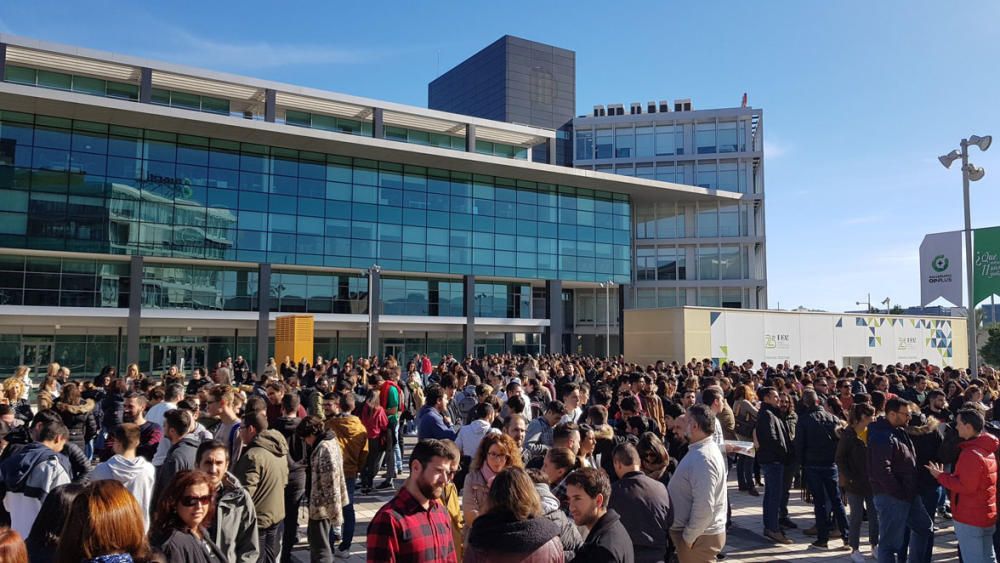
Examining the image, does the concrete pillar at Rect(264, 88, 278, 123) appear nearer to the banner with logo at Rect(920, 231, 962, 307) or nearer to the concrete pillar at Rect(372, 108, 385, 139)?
the concrete pillar at Rect(372, 108, 385, 139)

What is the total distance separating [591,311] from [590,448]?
43.3 metres

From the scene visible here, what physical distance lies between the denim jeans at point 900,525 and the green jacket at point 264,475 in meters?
6.08

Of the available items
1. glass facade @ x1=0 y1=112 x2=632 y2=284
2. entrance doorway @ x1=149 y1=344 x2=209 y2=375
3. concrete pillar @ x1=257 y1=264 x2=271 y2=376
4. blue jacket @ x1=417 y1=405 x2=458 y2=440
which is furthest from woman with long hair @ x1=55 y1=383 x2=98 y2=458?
entrance doorway @ x1=149 y1=344 x2=209 y2=375

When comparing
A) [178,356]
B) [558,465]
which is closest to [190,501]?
A: [558,465]

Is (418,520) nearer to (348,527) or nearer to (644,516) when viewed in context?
(644,516)

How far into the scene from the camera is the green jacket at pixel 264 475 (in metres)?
5.62

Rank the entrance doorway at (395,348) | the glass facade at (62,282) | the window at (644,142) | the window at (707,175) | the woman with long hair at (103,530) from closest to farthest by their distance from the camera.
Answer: the woman with long hair at (103,530)
the glass facade at (62,282)
the entrance doorway at (395,348)
the window at (707,175)
the window at (644,142)

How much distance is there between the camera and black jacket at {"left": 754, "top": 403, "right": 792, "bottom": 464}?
8414 mm

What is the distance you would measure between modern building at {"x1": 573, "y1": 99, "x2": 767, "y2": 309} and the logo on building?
3126cm

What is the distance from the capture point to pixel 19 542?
2.46 meters

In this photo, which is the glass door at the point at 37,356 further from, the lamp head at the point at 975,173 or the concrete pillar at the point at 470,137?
the lamp head at the point at 975,173

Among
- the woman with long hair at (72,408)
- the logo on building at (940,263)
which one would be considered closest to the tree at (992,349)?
the logo on building at (940,263)

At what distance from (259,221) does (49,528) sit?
3312 centimetres

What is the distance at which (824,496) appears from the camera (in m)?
8.19
